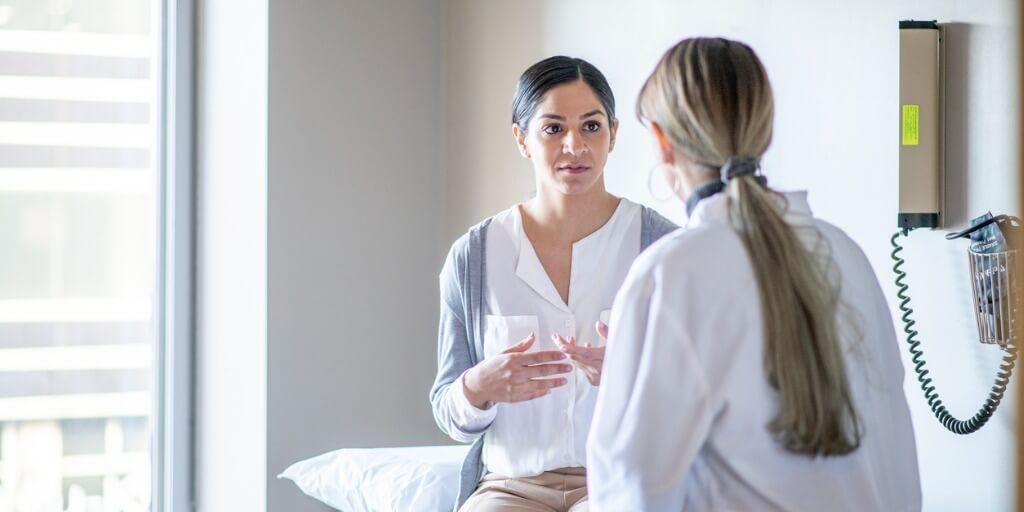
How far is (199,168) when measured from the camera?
12.1ft

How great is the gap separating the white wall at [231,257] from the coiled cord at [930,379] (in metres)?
1.97

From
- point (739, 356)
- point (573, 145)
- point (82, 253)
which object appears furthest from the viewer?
point (82, 253)

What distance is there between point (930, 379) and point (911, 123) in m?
0.42

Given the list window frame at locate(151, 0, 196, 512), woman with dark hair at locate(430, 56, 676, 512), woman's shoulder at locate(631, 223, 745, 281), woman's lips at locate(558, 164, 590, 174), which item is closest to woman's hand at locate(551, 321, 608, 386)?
woman with dark hair at locate(430, 56, 676, 512)

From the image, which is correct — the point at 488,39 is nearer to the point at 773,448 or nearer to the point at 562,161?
the point at 562,161

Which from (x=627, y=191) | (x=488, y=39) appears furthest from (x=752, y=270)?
(x=488, y=39)

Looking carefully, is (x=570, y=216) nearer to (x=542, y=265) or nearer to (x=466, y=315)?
(x=542, y=265)

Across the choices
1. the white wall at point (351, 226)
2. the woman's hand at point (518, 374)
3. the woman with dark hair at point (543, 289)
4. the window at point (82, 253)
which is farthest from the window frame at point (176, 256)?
the woman's hand at point (518, 374)

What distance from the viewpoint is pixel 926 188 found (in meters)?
1.83

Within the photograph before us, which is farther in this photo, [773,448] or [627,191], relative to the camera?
[627,191]

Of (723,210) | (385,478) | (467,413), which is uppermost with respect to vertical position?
(723,210)

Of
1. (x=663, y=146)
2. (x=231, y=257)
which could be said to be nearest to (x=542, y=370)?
(x=663, y=146)

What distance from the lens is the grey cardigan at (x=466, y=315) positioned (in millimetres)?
2127

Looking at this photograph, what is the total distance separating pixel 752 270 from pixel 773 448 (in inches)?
8.1
